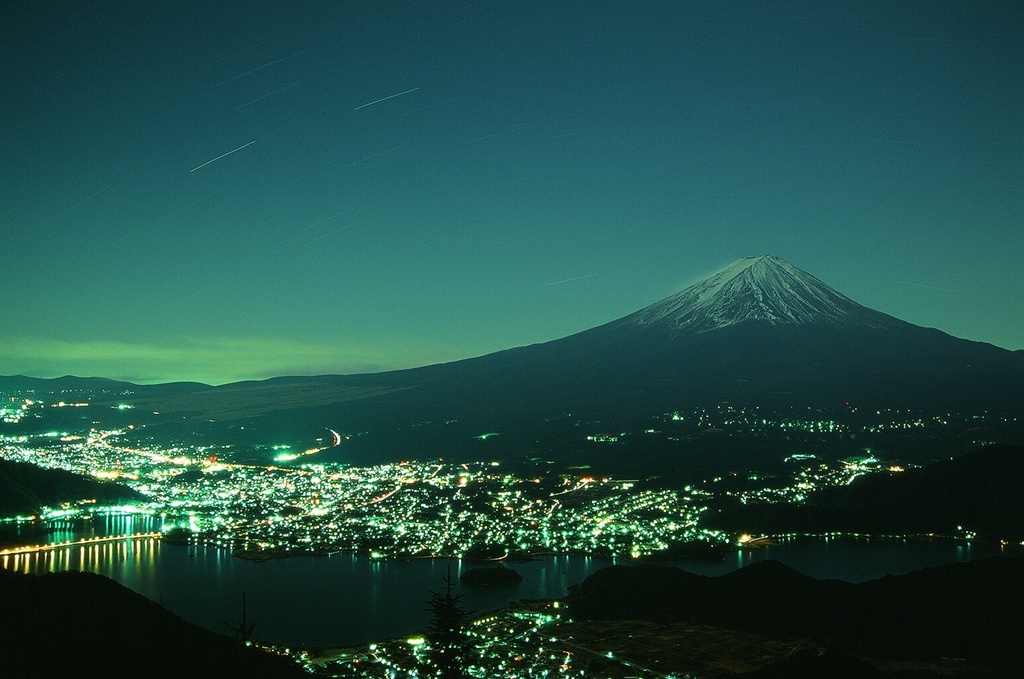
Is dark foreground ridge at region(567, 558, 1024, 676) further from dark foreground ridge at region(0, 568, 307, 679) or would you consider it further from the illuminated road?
the illuminated road

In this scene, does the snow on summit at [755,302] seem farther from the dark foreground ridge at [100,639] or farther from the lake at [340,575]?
the dark foreground ridge at [100,639]

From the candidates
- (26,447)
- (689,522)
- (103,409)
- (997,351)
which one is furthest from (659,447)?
(103,409)

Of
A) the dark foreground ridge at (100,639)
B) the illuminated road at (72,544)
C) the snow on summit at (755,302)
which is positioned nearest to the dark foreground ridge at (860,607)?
the dark foreground ridge at (100,639)

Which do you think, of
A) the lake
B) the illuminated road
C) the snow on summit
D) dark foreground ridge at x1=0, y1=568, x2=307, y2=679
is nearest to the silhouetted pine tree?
dark foreground ridge at x1=0, y1=568, x2=307, y2=679

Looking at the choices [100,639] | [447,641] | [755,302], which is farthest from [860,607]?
[755,302]

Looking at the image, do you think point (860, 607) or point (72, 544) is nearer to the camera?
point (860, 607)

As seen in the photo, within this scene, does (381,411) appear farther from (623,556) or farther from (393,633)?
(393,633)

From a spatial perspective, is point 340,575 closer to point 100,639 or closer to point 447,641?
point 100,639
